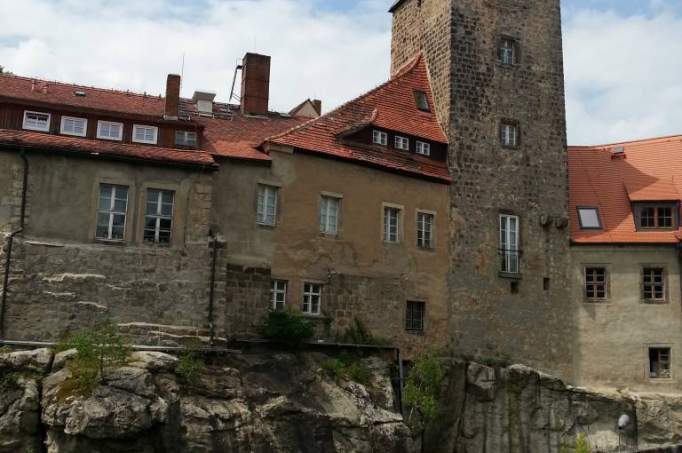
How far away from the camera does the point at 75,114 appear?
26.1 m

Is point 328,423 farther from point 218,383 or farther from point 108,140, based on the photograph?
point 108,140

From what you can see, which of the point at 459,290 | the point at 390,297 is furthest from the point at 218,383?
the point at 459,290

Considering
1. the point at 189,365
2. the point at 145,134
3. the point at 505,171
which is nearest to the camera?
the point at 189,365

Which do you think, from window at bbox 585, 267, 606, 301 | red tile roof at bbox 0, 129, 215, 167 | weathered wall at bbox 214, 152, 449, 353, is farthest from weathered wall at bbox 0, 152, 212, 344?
window at bbox 585, 267, 606, 301

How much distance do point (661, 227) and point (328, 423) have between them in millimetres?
15773

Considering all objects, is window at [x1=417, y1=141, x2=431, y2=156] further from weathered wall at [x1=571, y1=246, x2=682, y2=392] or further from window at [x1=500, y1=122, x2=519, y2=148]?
weathered wall at [x1=571, y1=246, x2=682, y2=392]

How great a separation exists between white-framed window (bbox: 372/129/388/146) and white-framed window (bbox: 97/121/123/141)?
8766 millimetres

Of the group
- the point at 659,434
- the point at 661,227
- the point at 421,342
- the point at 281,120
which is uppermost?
the point at 281,120

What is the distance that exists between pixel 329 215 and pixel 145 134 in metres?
6.36

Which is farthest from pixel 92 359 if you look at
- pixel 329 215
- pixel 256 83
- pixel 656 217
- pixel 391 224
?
pixel 656 217

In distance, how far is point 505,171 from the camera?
33.3 meters

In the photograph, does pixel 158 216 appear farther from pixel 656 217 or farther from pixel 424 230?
pixel 656 217

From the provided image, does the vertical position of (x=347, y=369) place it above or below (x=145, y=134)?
below

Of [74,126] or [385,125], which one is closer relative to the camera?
[74,126]
